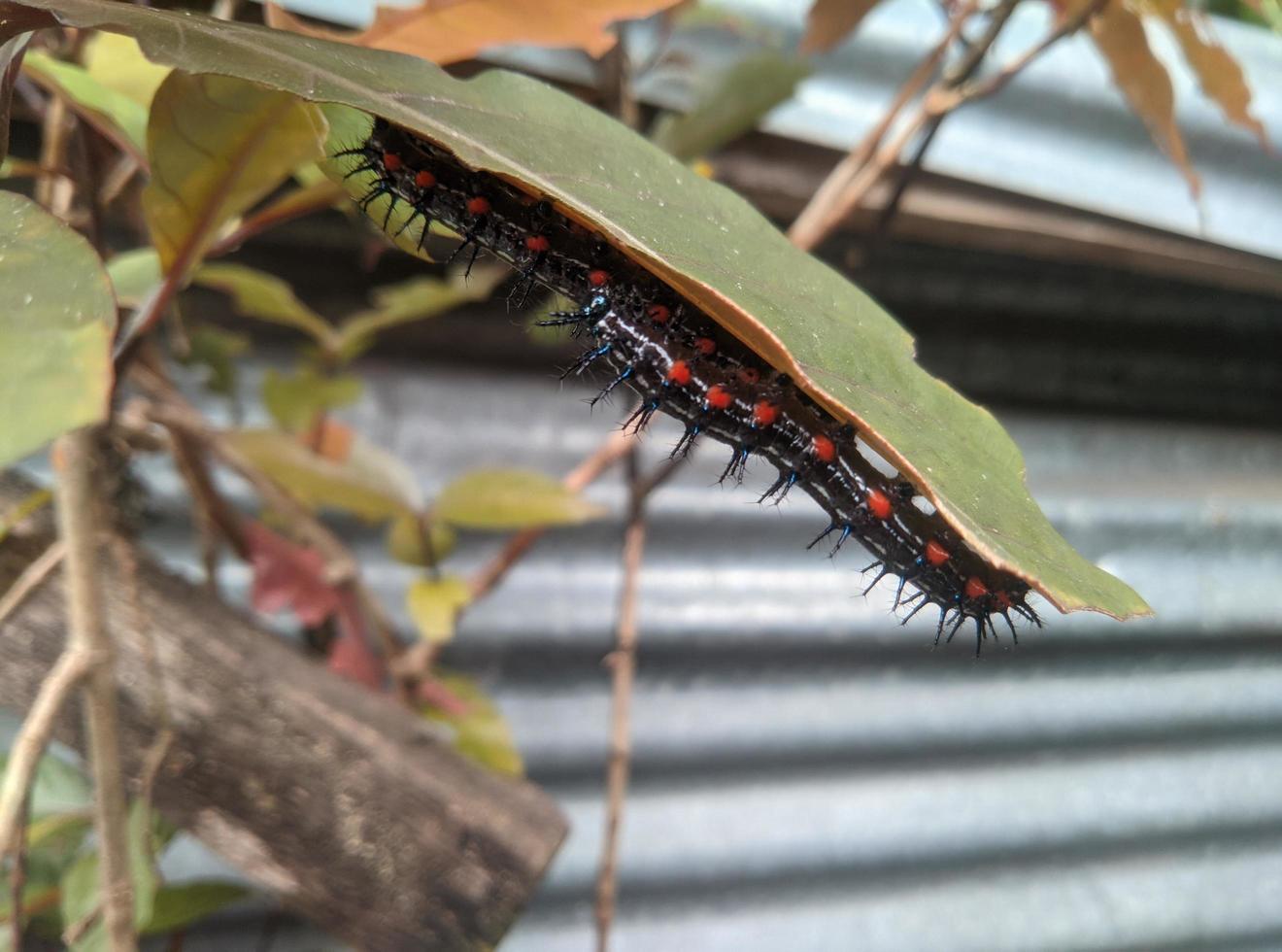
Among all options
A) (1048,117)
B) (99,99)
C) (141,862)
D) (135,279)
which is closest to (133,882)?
(141,862)

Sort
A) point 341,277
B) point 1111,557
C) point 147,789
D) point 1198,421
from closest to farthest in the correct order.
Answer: point 147,789
point 341,277
point 1111,557
point 1198,421

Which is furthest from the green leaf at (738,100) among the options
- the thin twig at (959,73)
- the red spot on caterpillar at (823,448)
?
the red spot on caterpillar at (823,448)

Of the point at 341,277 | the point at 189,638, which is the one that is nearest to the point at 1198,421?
the point at 341,277

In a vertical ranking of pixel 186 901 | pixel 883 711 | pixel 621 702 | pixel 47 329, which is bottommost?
pixel 883 711

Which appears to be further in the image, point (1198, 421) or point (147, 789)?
point (1198, 421)

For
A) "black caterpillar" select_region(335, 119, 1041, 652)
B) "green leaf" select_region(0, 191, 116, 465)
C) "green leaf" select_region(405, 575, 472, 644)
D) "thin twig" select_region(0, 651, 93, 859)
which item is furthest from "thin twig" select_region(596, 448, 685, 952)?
"green leaf" select_region(0, 191, 116, 465)

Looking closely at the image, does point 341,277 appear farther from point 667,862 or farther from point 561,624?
point 667,862

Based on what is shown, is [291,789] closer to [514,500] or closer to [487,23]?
[514,500]
